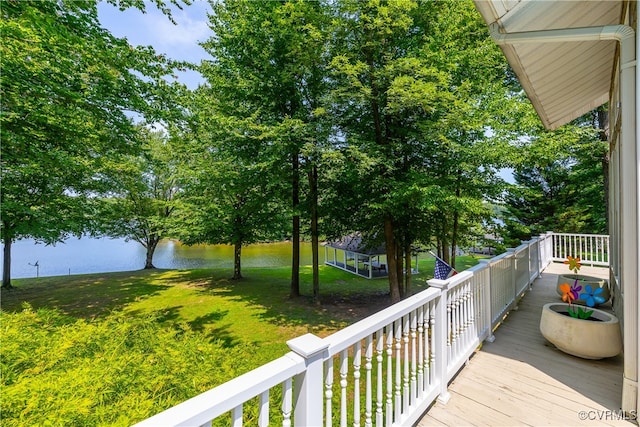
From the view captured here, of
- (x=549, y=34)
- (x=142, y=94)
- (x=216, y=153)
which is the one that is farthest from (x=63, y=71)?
(x=549, y=34)

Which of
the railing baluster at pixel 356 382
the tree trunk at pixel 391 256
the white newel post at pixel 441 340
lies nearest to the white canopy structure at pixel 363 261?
the tree trunk at pixel 391 256

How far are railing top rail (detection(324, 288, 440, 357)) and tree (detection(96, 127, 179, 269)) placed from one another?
13.4 metres

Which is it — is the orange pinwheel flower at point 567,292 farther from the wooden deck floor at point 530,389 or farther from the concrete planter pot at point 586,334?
the wooden deck floor at point 530,389

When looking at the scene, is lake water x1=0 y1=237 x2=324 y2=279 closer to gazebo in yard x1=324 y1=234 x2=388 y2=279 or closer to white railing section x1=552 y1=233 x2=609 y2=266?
gazebo in yard x1=324 y1=234 x2=388 y2=279

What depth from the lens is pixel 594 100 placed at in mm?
5512

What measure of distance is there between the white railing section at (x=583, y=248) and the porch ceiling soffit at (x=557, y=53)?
5.70 metres

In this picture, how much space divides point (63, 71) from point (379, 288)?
12.3m

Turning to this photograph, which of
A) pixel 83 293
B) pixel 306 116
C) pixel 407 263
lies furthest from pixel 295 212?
pixel 83 293

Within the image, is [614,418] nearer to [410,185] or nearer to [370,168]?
[410,185]

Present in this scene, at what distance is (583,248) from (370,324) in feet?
36.9

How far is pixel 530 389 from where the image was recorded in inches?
109

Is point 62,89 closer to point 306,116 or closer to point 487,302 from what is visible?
point 306,116

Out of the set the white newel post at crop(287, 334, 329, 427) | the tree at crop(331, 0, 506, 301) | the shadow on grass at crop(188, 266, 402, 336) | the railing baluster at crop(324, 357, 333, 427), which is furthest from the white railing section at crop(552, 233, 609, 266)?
the white newel post at crop(287, 334, 329, 427)

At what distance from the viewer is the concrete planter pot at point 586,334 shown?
305 centimetres
